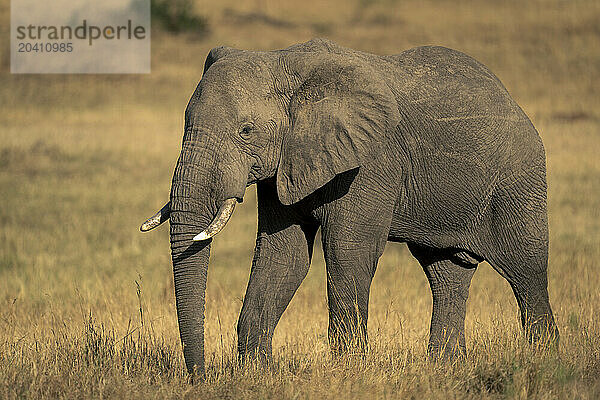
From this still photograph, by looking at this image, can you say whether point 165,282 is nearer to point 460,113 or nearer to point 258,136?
point 460,113

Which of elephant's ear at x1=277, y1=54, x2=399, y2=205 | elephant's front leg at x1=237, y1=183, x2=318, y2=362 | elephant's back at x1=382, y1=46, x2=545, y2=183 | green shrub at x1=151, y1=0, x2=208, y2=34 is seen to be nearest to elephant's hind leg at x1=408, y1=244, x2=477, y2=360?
elephant's back at x1=382, y1=46, x2=545, y2=183

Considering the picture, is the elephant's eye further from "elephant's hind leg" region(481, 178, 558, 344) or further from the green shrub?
the green shrub

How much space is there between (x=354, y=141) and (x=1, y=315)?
4.04 metres

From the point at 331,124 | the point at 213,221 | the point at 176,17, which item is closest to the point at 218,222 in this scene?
the point at 213,221

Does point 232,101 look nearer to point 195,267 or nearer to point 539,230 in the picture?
point 195,267

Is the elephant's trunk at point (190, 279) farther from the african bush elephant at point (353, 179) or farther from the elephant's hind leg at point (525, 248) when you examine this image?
the elephant's hind leg at point (525, 248)

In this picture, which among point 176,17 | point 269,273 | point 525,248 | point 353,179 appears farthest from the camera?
point 176,17

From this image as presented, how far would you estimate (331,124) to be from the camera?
634 centimetres

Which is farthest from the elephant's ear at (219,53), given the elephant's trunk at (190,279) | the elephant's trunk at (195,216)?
the elephant's trunk at (190,279)

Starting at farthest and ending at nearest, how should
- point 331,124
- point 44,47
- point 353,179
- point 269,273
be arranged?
point 44,47, point 269,273, point 353,179, point 331,124

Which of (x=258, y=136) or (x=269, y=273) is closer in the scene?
(x=258, y=136)

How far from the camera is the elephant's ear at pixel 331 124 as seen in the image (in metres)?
6.29

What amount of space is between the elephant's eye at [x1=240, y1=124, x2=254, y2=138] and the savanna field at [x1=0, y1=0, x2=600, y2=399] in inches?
56.3

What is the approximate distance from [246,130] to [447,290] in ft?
8.34
